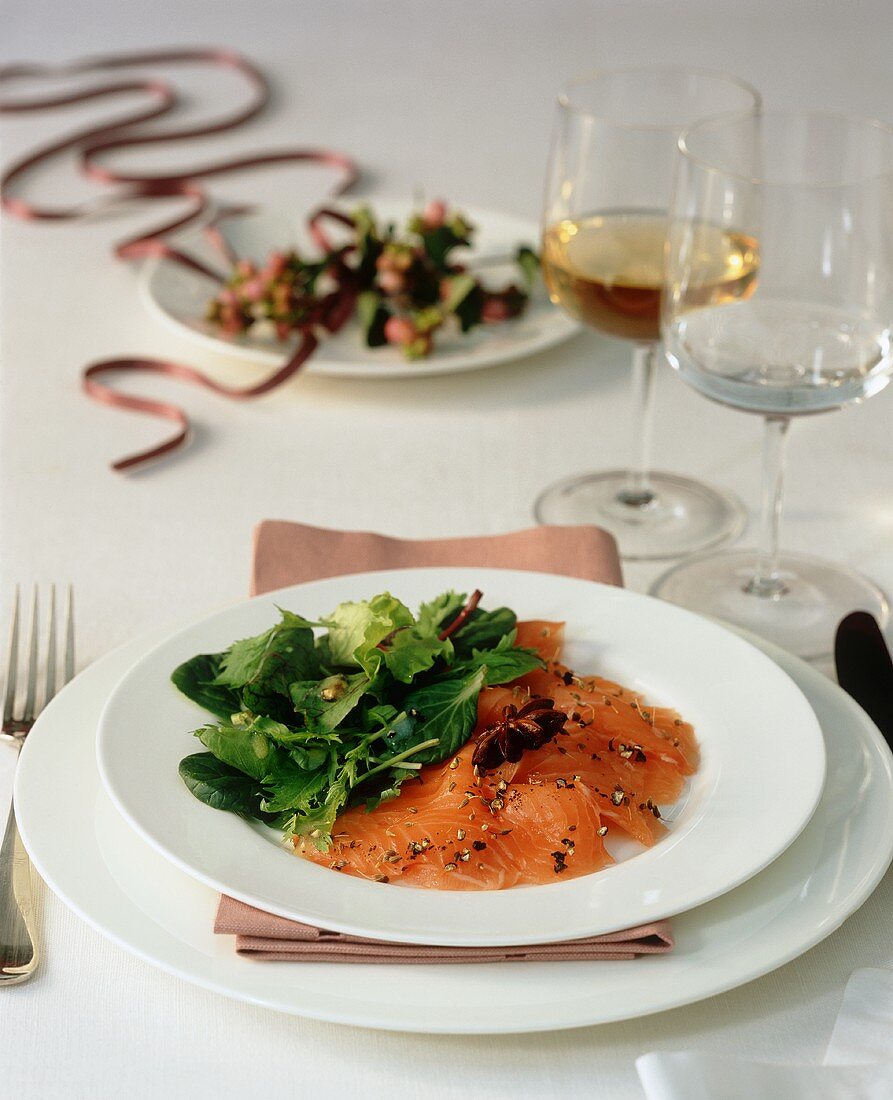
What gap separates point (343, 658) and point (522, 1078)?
13.1 inches

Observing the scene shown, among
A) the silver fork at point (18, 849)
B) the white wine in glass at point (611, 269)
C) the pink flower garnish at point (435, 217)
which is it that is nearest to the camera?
the silver fork at point (18, 849)

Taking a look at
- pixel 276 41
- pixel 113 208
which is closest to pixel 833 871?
pixel 113 208

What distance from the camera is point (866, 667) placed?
1.10m

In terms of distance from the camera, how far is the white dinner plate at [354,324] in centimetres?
170

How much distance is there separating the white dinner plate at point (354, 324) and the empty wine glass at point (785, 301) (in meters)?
0.37

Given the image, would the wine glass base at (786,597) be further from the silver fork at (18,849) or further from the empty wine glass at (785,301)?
the silver fork at (18,849)

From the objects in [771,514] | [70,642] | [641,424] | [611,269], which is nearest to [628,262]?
[611,269]

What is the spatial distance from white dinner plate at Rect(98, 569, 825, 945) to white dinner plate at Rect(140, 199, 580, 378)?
60 cm

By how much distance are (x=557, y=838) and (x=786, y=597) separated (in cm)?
57

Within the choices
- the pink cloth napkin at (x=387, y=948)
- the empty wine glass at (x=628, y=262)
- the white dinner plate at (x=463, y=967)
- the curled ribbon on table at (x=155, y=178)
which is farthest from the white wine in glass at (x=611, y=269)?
the pink cloth napkin at (x=387, y=948)

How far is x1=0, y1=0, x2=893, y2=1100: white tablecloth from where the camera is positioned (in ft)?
2.65

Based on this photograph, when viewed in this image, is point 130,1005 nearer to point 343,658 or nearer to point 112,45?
point 343,658

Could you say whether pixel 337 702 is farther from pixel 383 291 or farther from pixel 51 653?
pixel 383 291

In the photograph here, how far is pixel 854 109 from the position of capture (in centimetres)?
249
